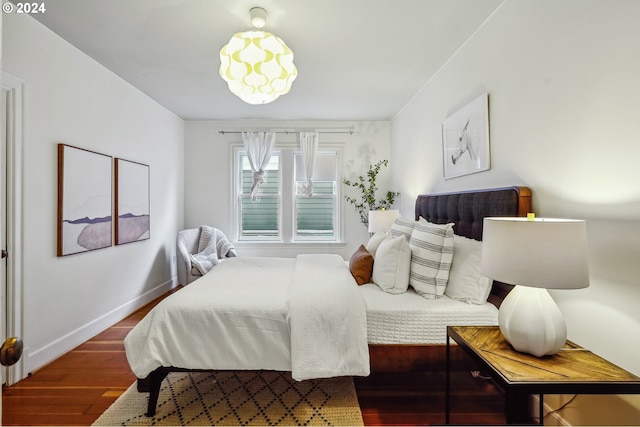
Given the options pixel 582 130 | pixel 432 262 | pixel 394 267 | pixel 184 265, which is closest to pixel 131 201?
pixel 184 265

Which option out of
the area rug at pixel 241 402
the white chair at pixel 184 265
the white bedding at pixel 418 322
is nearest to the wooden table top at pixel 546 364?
the white bedding at pixel 418 322

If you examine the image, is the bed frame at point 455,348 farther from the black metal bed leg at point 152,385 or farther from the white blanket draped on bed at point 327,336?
the black metal bed leg at point 152,385

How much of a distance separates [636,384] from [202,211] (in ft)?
15.3

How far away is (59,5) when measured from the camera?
215 cm

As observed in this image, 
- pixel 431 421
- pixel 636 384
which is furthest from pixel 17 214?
pixel 636 384

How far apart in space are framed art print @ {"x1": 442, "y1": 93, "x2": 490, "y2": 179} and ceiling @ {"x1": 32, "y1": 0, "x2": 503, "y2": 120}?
1.88 feet

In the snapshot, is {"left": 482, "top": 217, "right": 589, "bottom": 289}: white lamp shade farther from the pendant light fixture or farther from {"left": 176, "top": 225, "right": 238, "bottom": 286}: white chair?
{"left": 176, "top": 225, "right": 238, "bottom": 286}: white chair

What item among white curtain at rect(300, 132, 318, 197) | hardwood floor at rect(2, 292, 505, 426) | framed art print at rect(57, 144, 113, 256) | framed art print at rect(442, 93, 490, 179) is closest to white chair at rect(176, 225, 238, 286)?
framed art print at rect(57, 144, 113, 256)

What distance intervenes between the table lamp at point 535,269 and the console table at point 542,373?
0.07m

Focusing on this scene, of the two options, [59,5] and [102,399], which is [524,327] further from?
[59,5]

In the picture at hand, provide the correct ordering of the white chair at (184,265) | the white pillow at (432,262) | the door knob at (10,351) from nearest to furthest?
the door knob at (10,351) < the white pillow at (432,262) < the white chair at (184,265)

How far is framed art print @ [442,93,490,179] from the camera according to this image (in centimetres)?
233

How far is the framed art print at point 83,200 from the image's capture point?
2.55 m

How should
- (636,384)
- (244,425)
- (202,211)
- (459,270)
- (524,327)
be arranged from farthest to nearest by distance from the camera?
1. (202,211)
2. (459,270)
3. (244,425)
4. (524,327)
5. (636,384)
